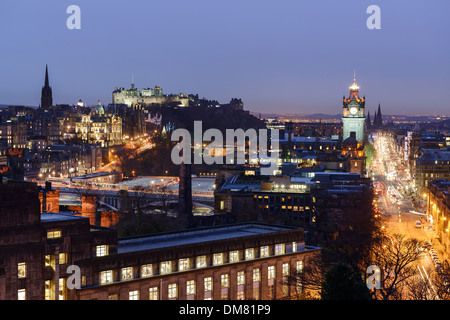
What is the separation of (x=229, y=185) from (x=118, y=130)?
301 ft

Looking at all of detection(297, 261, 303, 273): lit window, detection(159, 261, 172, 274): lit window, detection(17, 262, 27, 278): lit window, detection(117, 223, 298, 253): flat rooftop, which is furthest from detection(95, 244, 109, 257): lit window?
detection(297, 261, 303, 273): lit window

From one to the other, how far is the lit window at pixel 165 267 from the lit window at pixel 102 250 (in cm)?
292

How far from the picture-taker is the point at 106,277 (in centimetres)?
3322

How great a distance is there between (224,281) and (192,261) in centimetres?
239

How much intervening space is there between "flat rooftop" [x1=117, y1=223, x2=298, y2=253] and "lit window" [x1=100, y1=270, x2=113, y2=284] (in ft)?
8.85

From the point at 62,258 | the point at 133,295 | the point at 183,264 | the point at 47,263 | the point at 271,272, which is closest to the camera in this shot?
the point at 47,263

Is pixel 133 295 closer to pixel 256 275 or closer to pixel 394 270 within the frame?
pixel 256 275

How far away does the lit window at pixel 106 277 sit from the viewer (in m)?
33.1

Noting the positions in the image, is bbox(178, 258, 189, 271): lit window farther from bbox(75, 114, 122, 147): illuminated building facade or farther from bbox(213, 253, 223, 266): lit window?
bbox(75, 114, 122, 147): illuminated building facade

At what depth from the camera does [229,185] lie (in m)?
74.7

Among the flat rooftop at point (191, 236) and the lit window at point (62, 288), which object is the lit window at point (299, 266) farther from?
the lit window at point (62, 288)

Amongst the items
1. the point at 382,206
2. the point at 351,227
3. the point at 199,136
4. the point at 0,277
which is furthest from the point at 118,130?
the point at 0,277

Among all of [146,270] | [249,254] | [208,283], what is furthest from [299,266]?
[146,270]
